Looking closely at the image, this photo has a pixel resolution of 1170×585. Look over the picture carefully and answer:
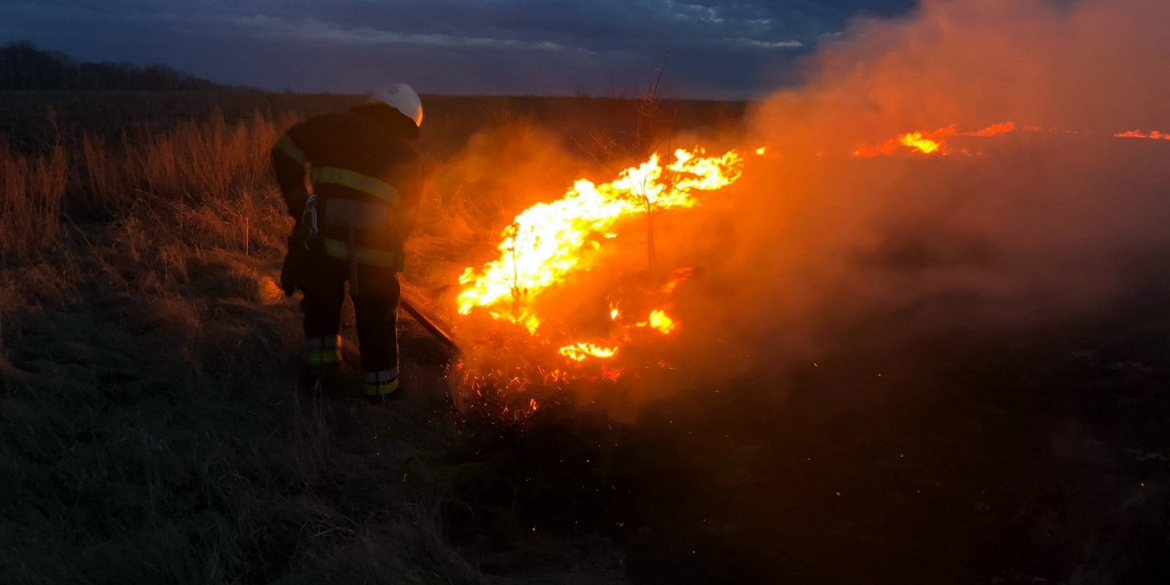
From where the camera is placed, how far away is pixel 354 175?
449 cm

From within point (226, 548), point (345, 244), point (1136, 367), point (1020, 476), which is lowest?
point (226, 548)

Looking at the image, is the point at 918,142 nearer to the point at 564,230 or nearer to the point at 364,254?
the point at 564,230

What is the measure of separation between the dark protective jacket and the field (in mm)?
997

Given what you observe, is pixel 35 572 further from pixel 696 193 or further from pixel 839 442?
pixel 696 193

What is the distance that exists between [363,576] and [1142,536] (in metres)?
3.27

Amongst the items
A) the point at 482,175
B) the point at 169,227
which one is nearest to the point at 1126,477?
the point at 169,227

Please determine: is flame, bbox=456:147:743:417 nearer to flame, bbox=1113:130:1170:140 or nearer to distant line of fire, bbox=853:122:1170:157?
distant line of fire, bbox=853:122:1170:157

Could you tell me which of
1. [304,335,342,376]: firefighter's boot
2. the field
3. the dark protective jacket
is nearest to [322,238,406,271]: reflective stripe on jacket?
the dark protective jacket

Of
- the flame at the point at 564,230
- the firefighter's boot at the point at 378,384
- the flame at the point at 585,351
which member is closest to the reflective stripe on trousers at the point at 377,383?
the firefighter's boot at the point at 378,384

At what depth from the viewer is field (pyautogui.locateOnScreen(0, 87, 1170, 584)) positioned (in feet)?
10.9

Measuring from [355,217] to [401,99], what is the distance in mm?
823

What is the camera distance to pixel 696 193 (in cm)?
732

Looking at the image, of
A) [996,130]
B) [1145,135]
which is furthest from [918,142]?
[1145,135]

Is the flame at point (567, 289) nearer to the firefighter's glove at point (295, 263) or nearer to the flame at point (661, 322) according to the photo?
the flame at point (661, 322)
